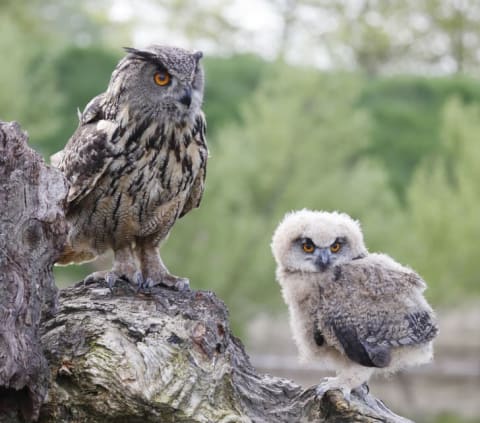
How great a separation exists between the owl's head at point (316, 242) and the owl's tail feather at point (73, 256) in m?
0.73

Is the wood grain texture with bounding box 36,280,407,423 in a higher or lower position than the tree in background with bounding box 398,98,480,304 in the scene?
lower

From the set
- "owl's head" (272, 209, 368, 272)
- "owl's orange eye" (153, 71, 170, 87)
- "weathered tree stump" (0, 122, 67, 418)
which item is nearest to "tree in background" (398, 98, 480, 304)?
"owl's head" (272, 209, 368, 272)

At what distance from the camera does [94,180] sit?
9.81ft

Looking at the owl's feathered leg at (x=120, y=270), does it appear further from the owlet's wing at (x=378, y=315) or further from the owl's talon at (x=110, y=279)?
the owlet's wing at (x=378, y=315)

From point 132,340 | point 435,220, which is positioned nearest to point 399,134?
point 435,220

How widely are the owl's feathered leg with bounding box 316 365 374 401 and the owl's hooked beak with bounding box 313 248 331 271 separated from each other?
475mm

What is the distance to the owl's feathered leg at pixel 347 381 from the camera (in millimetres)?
2707

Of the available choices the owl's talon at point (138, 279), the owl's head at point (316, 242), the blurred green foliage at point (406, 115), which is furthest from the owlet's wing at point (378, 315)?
the blurred green foliage at point (406, 115)

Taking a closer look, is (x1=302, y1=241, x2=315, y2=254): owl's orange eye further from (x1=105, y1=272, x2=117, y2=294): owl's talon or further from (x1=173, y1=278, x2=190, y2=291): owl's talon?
(x1=105, y1=272, x2=117, y2=294): owl's talon

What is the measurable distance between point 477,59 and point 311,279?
16.2 metres

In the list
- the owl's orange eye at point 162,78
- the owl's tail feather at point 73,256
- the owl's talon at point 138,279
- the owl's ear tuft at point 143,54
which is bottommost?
the owl's talon at point 138,279

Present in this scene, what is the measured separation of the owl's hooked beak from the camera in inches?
132

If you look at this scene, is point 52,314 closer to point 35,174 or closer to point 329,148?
point 35,174

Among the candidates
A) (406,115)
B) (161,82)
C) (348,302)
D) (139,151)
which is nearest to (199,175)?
(139,151)
